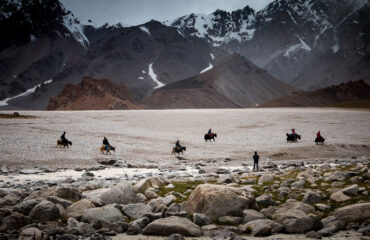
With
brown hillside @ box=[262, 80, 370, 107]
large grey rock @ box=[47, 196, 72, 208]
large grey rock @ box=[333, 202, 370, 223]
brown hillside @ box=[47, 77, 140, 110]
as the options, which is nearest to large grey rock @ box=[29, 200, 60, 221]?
large grey rock @ box=[47, 196, 72, 208]

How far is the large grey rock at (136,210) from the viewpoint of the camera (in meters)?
12.7

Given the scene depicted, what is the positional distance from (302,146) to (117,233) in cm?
3221

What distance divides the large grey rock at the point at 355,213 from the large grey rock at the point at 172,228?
4.71 m

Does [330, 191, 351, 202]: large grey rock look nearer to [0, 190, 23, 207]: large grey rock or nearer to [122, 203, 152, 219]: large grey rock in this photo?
[122, 203, 152, 219]: large grey rock

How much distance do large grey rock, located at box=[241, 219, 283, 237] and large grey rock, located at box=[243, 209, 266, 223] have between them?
0.44 metres

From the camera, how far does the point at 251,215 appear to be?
11945 millimetres

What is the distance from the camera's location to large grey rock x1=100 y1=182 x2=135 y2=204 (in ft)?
46.0

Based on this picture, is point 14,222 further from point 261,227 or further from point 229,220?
point 261,227

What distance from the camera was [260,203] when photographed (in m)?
13.4

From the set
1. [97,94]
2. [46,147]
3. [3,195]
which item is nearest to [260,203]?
[3,195]

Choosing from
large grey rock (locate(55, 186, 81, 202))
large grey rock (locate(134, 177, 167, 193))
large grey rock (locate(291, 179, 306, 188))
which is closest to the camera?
large grey rock (locate(55, 186, 81, 202))

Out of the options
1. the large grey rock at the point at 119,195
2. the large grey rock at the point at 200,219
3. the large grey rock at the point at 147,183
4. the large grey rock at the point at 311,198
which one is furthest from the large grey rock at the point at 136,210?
the large grey rock at the point at 311,198

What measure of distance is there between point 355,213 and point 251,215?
10.9 feet

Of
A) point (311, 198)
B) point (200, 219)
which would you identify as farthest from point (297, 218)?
point (200, 219)
